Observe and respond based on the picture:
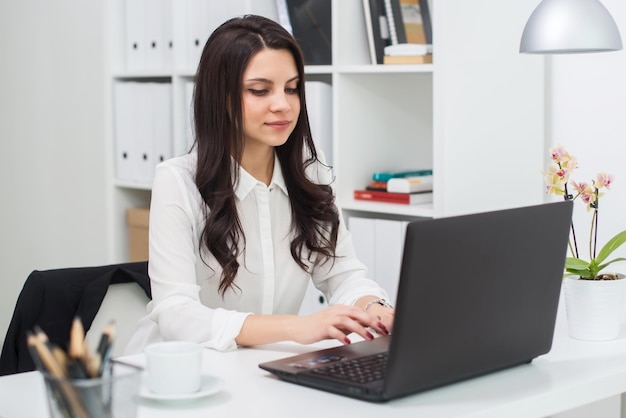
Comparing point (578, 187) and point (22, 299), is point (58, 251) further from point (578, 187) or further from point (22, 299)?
point (578, 187)

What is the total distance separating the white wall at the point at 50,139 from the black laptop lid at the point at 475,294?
2675mm

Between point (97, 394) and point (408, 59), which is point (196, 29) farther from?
point (97, 394)

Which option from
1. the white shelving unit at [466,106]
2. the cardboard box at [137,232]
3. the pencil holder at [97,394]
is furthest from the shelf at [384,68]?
the pencil holder at [97,394]

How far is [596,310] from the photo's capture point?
189 centimetres

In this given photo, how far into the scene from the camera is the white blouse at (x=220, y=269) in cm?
190

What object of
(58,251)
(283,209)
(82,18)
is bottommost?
(58,251)

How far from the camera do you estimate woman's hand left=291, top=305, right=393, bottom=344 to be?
1.76 meters

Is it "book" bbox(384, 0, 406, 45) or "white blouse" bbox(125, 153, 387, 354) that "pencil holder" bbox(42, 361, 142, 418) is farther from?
"book" bbox(384, 0, 406, 45)

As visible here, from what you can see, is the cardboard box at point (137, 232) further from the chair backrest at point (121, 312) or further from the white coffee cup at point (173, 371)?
the white coffee cup at point (173, 371)

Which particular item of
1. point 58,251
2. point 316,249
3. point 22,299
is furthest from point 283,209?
point 58,251

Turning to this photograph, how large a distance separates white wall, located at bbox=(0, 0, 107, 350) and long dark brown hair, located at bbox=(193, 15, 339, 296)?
1.94m

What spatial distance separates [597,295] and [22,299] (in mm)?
1138

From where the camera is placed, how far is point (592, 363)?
172 centimetres

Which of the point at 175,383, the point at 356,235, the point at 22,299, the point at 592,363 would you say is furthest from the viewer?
the point at 356,235
